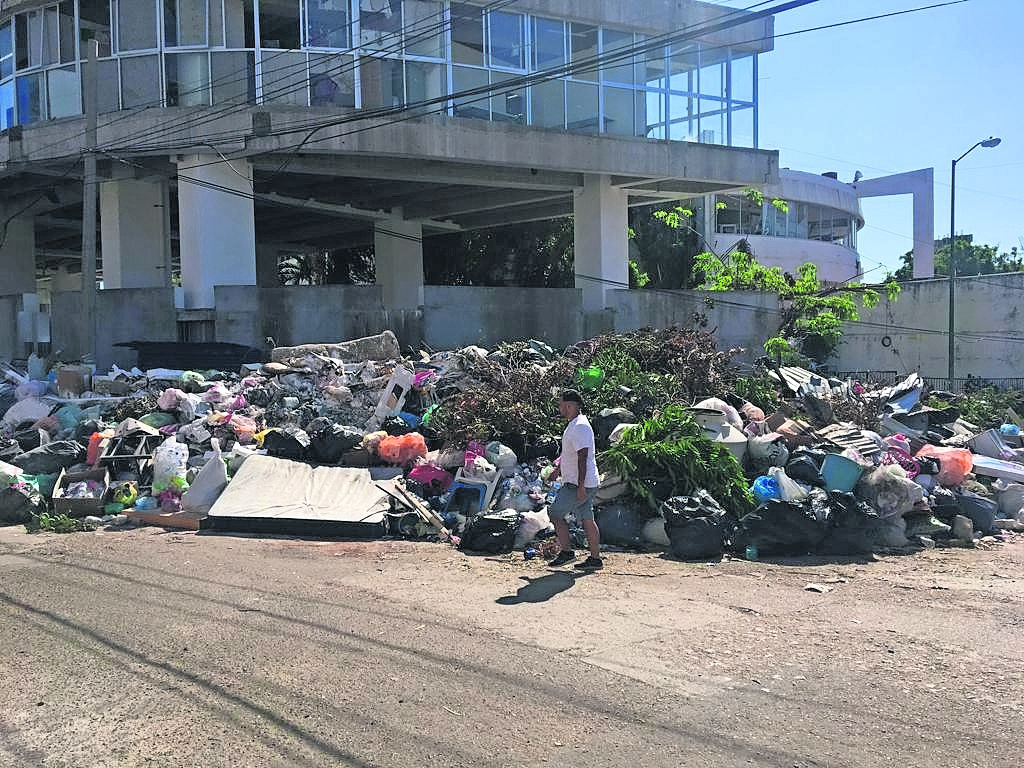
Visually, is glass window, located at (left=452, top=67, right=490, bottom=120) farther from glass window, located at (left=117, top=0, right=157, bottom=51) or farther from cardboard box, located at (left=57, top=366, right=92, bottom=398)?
cardboard box, located at (left=57, top=366, right=92, bottom=398)

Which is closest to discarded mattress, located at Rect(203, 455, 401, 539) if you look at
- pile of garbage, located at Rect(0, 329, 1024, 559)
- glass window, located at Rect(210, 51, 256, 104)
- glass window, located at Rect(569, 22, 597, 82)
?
pile of garbage, located at Rect(0, 329, 1024, 559)

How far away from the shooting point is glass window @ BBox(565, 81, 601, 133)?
733 inches

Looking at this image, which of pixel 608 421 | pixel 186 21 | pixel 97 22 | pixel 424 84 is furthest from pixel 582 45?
pixel 608 421

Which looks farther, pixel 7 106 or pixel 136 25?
pixel 7 106

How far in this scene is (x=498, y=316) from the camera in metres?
17.2

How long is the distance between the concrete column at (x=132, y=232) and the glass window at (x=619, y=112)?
9893mm

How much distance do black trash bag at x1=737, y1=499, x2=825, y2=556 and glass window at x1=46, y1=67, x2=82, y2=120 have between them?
1657cm

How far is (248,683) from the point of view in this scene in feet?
14.0

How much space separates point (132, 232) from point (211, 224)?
331 cm

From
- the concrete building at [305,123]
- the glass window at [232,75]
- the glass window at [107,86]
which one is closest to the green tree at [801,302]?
the concrete building at [305,123]

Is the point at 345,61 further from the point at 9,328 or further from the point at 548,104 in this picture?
the point at 9,328

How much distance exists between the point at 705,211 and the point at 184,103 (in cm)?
2661

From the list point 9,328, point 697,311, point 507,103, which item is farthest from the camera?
point 697,311

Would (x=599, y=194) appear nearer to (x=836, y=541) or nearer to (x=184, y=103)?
(x=184, y=103)
